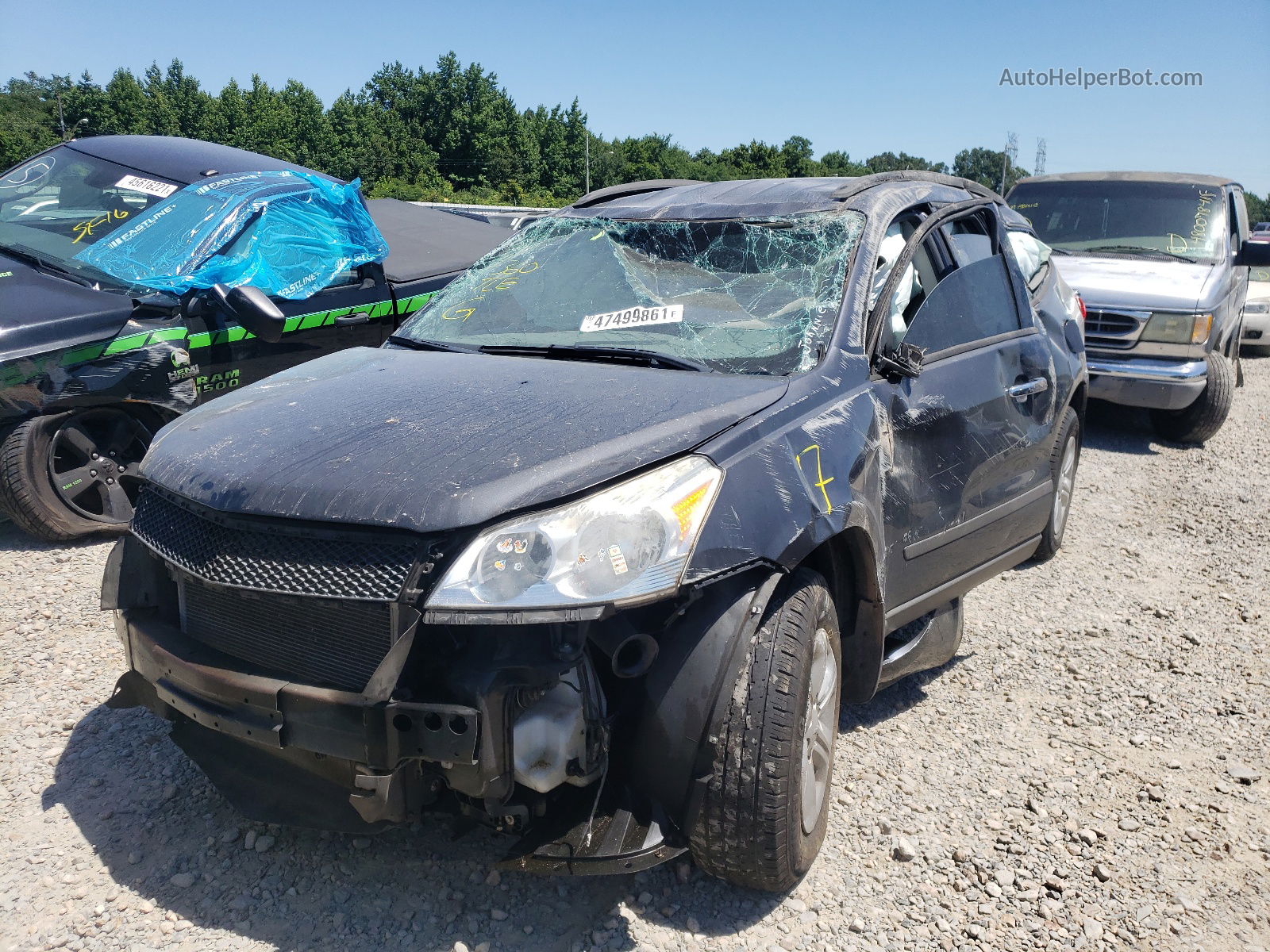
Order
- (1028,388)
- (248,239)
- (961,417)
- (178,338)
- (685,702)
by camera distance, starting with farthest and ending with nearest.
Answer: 1. (248,239)
2. (178,338)
3. (1028,388)
4. (961,417)
5. (685,702)

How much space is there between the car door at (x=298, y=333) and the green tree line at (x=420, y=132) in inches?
2509

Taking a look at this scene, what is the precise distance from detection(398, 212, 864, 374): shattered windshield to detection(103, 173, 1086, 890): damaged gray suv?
13mm

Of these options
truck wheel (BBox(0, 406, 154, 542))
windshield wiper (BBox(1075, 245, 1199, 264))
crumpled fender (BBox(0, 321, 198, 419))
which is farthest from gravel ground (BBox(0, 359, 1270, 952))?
windshield wiper (BBox(1075, 245, 1199, 264))

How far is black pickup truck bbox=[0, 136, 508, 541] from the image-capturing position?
4.49 m

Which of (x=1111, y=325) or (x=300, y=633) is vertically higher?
(x=300, y=633)

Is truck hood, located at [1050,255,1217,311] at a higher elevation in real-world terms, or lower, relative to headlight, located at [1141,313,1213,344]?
higher

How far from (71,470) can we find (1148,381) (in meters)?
7.01

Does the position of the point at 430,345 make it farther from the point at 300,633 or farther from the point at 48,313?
the point at 48,313

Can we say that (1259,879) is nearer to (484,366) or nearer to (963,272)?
(963,272)

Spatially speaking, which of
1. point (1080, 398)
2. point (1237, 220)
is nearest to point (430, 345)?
point (1080, 398)

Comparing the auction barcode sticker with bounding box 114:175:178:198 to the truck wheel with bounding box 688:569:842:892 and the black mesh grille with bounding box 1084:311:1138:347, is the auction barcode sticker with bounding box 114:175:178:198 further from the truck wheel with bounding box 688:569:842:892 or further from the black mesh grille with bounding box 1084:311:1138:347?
the black mesh grille with bounding box 1084:311:1138:347

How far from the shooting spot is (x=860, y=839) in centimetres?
282

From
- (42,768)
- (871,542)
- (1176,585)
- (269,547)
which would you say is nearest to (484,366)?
(269,547)

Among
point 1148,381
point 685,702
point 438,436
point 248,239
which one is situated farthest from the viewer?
point 1148,381
